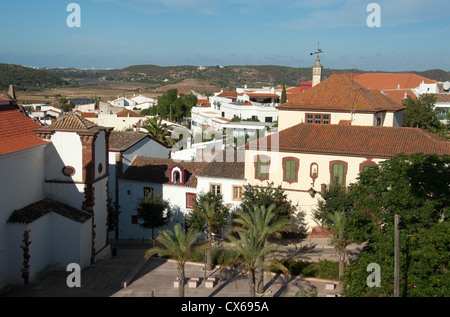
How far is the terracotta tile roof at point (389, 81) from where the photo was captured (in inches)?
3457

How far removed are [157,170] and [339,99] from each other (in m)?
15.2

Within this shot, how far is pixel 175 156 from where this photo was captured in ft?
147

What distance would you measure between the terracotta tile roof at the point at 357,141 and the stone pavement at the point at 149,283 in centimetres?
611

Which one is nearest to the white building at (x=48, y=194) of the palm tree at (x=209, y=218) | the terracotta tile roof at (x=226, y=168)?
the palm tree at (x=209, y=218)

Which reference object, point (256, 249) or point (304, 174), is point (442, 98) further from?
point (256, 249)

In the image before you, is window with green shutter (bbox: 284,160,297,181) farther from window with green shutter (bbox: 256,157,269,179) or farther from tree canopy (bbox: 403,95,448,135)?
tree canopy (bbox: 403,95,448,135)

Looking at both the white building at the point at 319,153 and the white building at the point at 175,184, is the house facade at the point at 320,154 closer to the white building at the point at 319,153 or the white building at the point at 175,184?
the white building at the point at 319,153

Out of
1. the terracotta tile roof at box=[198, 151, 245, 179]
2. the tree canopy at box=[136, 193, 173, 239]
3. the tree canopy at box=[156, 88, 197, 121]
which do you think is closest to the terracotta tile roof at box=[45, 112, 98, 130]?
the tree canopy at box=[136, 193, 173, 239]

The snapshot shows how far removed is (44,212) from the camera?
24.5m

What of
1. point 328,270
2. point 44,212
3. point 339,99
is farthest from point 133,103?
point 328,270

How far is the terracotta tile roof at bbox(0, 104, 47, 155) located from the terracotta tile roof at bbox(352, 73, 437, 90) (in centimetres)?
7046

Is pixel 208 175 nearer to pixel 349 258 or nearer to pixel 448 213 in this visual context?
pixel 349 258

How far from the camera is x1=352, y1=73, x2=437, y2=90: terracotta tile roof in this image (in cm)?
8781

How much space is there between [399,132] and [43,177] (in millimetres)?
21664
